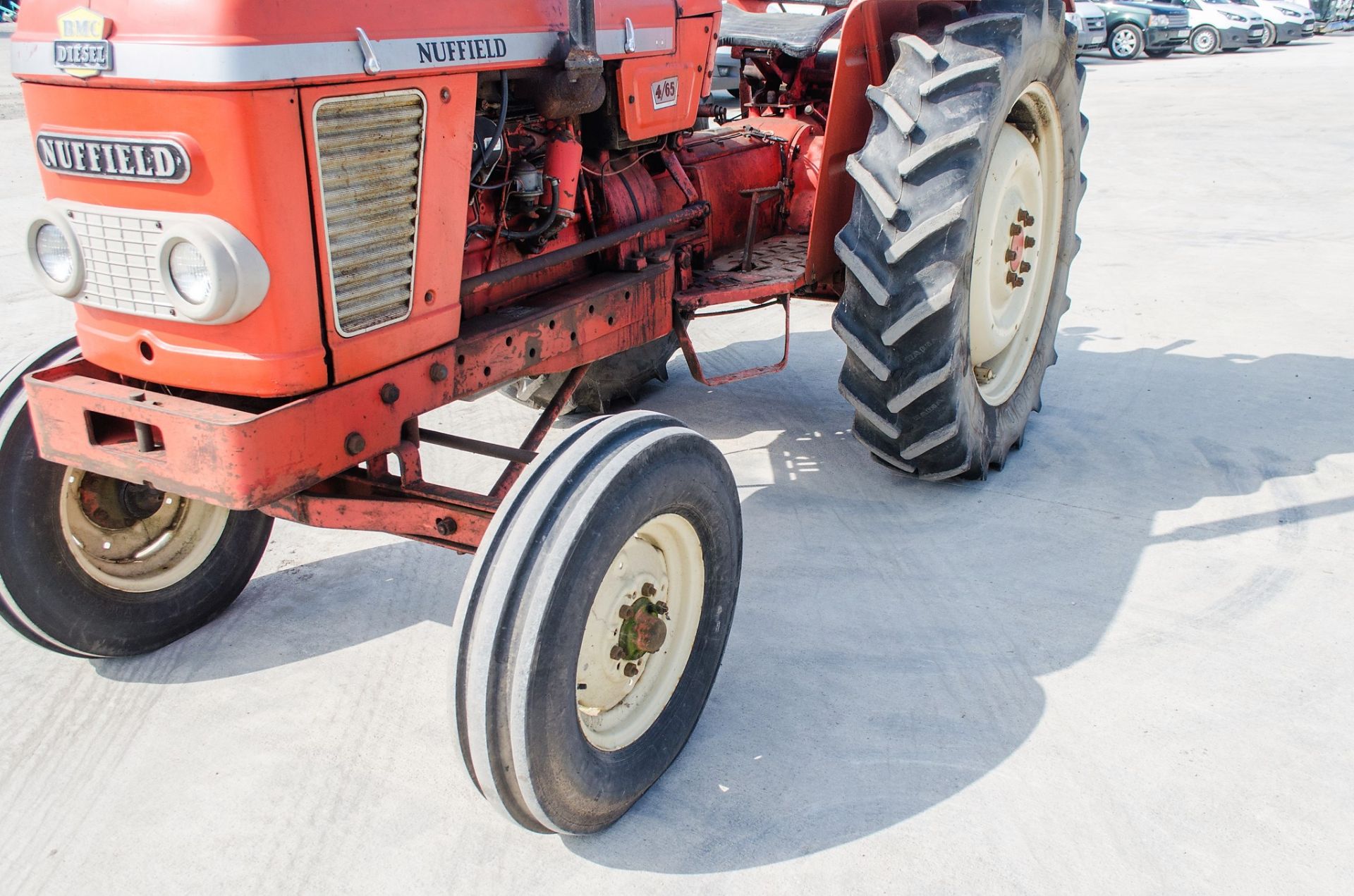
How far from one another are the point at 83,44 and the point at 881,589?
2511 mm

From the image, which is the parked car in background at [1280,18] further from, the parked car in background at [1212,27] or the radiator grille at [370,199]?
the radiator grille at [370,199]

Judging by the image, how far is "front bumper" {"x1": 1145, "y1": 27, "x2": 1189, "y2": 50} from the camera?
19.2m

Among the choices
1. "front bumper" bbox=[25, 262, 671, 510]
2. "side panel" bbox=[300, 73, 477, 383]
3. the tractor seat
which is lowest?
"front bumper" bbox=[25, 262, 671, 510]

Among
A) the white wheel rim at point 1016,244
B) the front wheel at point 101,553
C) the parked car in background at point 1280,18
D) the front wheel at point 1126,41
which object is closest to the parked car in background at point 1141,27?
the front wheel at point 1126,41

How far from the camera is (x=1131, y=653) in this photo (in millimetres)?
3104

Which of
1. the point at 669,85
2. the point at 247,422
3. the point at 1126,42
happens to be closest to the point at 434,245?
the point at 247,422

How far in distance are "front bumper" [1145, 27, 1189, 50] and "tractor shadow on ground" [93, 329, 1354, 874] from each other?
16365 millimetres

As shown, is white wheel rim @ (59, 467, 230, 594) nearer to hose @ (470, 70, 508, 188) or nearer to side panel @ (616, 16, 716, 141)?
hose @ (470, 70, 508, 188)

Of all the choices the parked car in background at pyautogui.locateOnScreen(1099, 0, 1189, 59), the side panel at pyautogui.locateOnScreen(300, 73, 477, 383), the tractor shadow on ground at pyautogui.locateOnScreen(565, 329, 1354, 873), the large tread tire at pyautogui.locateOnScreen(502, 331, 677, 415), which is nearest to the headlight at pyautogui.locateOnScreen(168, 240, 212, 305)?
the side panel at pyautogui.locateOnScreen(300, 73, 477, 383)

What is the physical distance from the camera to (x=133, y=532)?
10.3ft

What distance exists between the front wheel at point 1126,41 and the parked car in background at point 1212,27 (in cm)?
149

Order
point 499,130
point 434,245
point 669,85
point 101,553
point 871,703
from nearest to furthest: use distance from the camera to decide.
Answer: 1. point 434,245
2. point 499,130
3. point 871,703
4. point 101,553
5. point 669,85

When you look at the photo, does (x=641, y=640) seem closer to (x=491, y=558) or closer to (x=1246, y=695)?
(x=491, y=558)

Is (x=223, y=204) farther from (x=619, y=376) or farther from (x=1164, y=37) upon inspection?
(x=1164, y=37)
